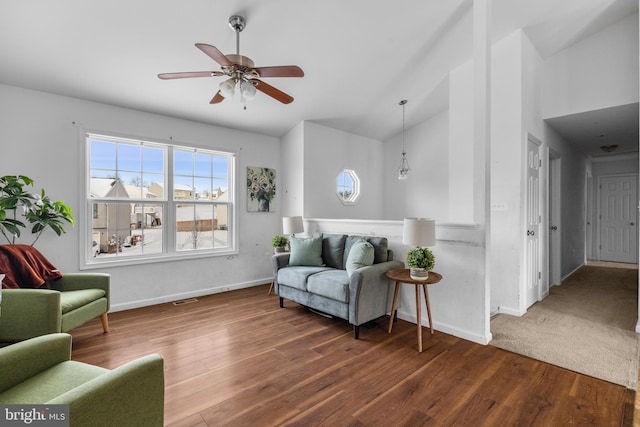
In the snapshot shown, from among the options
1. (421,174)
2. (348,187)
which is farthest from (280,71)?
(421,174)

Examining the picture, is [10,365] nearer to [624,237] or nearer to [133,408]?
[133,408]

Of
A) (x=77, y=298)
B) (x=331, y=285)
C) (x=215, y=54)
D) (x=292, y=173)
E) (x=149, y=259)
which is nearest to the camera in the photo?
(x=215, y=54)

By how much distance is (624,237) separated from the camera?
6430 mm

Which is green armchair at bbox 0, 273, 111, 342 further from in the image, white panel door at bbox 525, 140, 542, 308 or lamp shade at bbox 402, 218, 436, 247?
white panel door at bbox 525, 140, 542, 308

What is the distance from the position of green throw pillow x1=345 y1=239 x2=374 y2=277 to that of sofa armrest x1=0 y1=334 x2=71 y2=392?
219 centimetres

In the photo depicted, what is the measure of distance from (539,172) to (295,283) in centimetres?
345

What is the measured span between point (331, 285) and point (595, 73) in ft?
13.7

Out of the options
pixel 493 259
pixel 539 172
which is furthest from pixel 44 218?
pixel 539 172

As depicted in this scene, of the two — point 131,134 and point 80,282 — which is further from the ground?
point 131,134

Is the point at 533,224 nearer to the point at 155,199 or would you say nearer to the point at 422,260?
the point at 422,260

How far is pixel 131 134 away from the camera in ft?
11.9

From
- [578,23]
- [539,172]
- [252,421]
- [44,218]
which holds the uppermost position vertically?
[578,23]

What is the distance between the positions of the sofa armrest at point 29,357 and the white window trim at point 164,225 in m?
2.30

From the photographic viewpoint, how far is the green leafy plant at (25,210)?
263 cm
